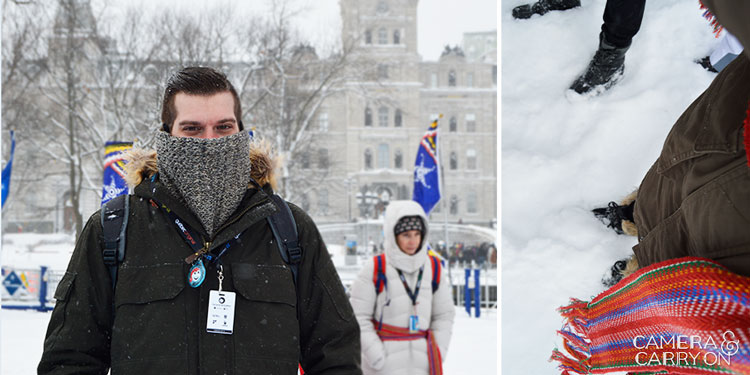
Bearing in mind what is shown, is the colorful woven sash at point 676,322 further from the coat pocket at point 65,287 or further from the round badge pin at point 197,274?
the coat pocket at point 65,287

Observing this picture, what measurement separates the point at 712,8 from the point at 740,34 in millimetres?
77

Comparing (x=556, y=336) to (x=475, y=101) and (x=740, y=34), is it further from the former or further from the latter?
(x=475, y=101)

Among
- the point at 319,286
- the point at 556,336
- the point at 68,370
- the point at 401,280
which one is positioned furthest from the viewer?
the point at 401,280

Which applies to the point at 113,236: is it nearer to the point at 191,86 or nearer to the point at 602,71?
the point at 191,86

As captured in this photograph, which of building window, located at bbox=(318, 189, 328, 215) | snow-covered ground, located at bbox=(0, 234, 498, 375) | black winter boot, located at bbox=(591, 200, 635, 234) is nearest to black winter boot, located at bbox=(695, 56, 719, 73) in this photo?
black winter boot, located at bbox=(591, 200, 635, 234)

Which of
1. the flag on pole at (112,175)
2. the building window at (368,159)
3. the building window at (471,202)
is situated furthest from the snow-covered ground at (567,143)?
the building window at (471,202)

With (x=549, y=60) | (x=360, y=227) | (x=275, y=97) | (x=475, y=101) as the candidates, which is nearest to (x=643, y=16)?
(x=549, y=60)

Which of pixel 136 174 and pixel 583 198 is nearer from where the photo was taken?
pixel 136 174

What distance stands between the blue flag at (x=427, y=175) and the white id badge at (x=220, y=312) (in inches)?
405

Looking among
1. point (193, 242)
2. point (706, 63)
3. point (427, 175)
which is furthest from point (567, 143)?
point (427, 175)

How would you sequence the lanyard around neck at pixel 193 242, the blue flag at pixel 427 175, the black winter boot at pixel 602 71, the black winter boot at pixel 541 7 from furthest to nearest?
the blue flag at pixel 427 175, the black winter boot at pixel 541 7, the black winter boot at pixel 602 71, the lanyard around neck at pixel 193 242

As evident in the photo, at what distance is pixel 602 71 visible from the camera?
333 centimetres

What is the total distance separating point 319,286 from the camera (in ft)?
6.70

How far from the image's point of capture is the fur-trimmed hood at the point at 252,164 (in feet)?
7.07
